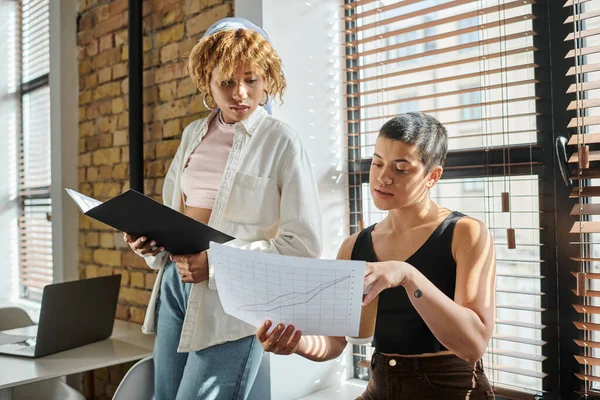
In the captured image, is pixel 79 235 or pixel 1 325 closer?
pixel 1 325

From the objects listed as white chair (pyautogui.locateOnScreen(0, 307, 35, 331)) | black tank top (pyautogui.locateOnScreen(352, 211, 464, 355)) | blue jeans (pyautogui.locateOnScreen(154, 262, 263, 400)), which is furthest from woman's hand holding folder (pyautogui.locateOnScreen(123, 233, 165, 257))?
white chair (pyautogui.locateOnScreen(0, 307, 35, 331))

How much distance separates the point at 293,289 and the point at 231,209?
2.20ft

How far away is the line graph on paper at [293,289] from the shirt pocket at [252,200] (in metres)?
0.53

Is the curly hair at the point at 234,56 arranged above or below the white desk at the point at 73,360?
above

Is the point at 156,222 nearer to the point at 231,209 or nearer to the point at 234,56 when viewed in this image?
the point at 231,209

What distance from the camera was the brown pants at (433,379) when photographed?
49.2 inches

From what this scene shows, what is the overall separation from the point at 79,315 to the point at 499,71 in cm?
175

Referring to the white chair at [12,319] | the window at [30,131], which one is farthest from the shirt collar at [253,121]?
the window at [30,131]

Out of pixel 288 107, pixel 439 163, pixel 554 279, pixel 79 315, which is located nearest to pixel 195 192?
pixel 288 107

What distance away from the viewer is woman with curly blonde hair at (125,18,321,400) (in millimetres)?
1588

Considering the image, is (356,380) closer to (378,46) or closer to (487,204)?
(487,204)

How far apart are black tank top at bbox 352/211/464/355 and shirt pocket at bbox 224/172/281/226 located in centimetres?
44

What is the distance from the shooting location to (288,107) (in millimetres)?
2078

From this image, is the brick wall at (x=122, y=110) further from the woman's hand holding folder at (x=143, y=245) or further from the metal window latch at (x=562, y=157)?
the metal window latch at (x=562, y=157)
